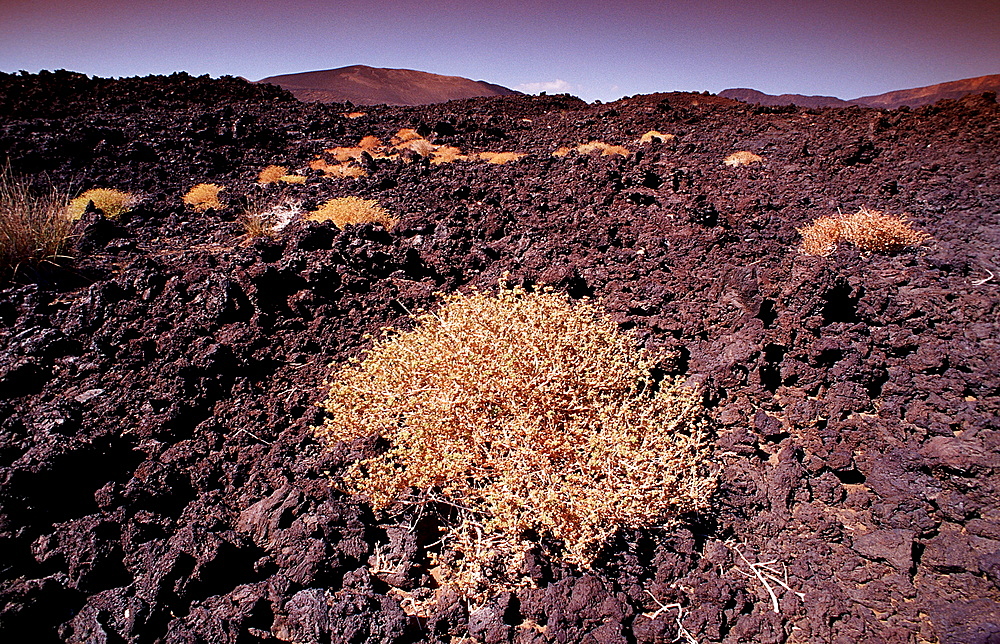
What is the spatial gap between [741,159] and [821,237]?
3.83 meters

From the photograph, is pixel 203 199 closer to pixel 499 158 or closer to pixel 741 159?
pixel 499 158

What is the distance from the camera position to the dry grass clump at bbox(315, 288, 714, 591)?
6.75 feet

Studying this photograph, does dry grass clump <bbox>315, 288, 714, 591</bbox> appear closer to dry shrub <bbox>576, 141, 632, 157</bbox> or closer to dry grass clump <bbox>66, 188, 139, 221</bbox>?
dry grass clump <bbox>66, 188, 139, 221</bbox>

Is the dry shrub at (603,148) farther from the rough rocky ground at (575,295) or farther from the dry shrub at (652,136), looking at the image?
the rough rocky ground at (575,295)

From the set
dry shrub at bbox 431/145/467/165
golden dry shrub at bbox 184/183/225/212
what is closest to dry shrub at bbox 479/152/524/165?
Answer: dry shrub at bbox 431/145/467/165

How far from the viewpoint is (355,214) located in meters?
5.35

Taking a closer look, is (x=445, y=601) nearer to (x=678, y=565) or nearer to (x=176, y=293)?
(x=678, y=565)

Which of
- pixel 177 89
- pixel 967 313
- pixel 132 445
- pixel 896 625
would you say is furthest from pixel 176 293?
pixel 177 89

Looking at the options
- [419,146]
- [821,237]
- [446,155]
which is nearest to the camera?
[821,237]

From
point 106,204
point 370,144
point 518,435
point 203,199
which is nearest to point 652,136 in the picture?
point 370,144

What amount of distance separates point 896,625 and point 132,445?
11.4 feet

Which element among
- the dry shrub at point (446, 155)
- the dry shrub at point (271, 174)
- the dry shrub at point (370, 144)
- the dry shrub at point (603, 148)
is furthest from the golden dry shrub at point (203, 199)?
the dry shrub at point (603, 148)

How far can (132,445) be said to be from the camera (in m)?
2.55

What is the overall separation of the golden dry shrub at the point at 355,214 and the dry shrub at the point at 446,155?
3.34 metres
